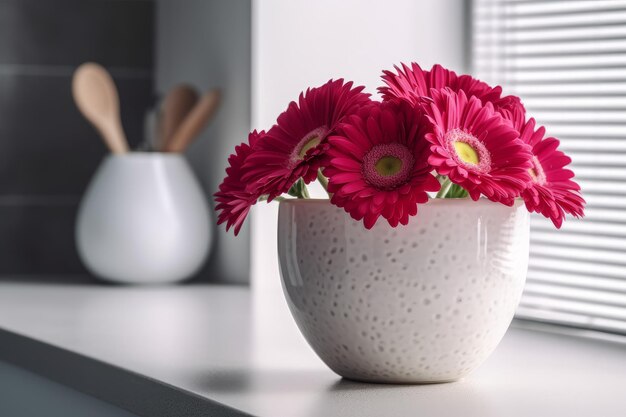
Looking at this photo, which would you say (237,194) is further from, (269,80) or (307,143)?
(269,80)

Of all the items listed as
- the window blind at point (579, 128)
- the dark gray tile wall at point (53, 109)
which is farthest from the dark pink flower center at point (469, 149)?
the dark gray tile wall at point (53, 109)

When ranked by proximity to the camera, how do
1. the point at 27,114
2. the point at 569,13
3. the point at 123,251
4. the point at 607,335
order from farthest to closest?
the point at 27,114 → the point at 123,251 → the point at 569,13 → the point at 607,335

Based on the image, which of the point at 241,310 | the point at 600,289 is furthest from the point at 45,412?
the point at 600,289

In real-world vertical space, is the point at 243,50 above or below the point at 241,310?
above

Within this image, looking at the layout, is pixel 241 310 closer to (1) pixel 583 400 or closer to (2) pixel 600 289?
(2) pixel 600 289

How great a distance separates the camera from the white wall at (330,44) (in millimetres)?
1503

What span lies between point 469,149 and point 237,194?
167 millimetres

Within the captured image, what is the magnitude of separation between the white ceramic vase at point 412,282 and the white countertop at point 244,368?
30mm

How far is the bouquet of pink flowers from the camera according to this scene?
705mm

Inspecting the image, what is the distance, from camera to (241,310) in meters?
1.31

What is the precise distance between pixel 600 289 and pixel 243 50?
63 cm

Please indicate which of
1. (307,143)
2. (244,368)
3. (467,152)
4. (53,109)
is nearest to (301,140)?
(307,143)

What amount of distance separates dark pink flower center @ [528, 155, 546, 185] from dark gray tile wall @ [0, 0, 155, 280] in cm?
111

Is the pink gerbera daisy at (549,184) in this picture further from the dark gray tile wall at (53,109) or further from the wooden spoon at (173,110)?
the dark gray tile wall at (53,109)
